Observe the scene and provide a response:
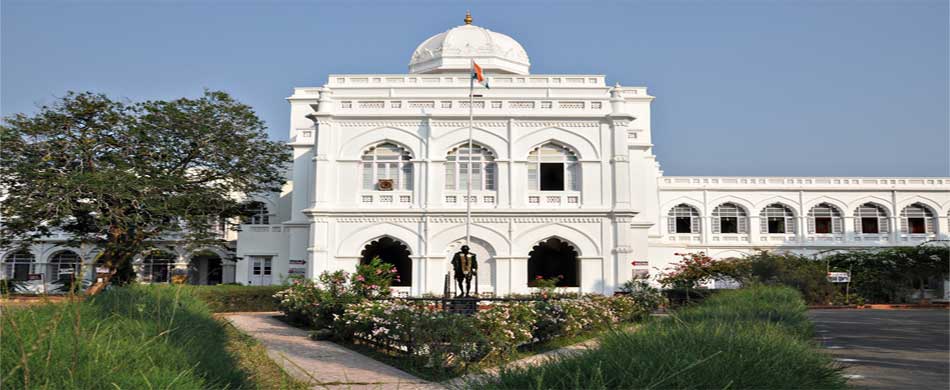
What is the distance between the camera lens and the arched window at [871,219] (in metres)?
39.2

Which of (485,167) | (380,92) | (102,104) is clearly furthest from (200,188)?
(485,167)

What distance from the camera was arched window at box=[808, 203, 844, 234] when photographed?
39.1 metres

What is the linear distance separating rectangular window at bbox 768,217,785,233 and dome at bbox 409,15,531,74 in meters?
15.1

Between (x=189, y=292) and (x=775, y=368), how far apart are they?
28.1 feet

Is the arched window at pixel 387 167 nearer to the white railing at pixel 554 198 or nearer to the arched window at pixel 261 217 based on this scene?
the white railing at pixel 554 198

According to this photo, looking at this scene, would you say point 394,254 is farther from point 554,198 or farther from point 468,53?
point 468,53

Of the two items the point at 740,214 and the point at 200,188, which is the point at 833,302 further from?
the point at 200,188

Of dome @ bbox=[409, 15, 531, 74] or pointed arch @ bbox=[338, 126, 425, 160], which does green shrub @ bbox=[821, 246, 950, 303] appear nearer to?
dome @ bbox=[409, 15, 531, 74]

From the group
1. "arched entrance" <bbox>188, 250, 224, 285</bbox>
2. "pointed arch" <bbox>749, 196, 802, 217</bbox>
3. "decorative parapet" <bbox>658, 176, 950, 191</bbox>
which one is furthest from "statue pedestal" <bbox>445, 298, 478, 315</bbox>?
"pointed arch" <bbox>749, 196, 802, 217</bbox>

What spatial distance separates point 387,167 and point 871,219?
1058 inches

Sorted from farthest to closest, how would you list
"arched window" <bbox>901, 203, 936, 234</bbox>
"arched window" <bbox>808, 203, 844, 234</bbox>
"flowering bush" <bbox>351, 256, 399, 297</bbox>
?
"arched window" <bbox>901, 203, 936, 234</bbox> < "arched window" <bbox>808, 203, 844, 234</bbox> < "flowering bush" <bbox>351, 256, 399, 297</bbox>

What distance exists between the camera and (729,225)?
3938cm

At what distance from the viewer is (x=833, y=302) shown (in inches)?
1160

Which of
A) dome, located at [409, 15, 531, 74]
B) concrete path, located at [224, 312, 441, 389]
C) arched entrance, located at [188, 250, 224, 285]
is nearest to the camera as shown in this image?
concrete path, located at [224, 312, 441, 389]
